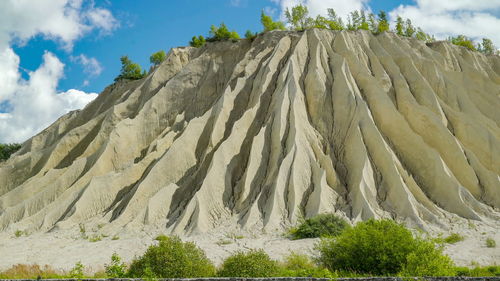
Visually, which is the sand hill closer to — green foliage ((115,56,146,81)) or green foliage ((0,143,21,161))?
green foliage ((115,56,146,81))

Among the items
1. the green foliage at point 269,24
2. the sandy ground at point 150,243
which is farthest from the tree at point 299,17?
the sandy ground at point 150,243

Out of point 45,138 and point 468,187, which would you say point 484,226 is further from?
point 45,138

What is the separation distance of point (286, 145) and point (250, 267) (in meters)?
14.2

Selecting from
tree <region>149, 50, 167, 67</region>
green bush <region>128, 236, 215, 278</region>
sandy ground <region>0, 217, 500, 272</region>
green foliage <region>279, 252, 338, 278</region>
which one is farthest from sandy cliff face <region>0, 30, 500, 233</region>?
tree <region>149, 50, 167, 67</region>

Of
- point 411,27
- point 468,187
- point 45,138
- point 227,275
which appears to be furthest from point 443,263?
point 411,27

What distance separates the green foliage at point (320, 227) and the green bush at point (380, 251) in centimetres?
461

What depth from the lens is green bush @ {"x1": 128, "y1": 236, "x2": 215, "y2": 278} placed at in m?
13.9

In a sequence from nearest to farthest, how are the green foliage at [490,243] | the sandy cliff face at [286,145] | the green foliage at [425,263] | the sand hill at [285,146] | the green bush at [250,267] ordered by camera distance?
the green foliage at [425,263] → the green bush at [250,267] → the green foliage at [490,243] → the sand hill at [285,146] → the sandy cliff face at [286,145]

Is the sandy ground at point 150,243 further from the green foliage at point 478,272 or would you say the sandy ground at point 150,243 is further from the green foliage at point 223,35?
the green foliage at point 223,35

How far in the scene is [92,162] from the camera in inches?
1210

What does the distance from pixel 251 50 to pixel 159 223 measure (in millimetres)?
18955

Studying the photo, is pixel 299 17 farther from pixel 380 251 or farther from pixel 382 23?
pixel 380 251

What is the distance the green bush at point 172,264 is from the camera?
13898 mm

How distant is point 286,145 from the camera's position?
27.0 m
